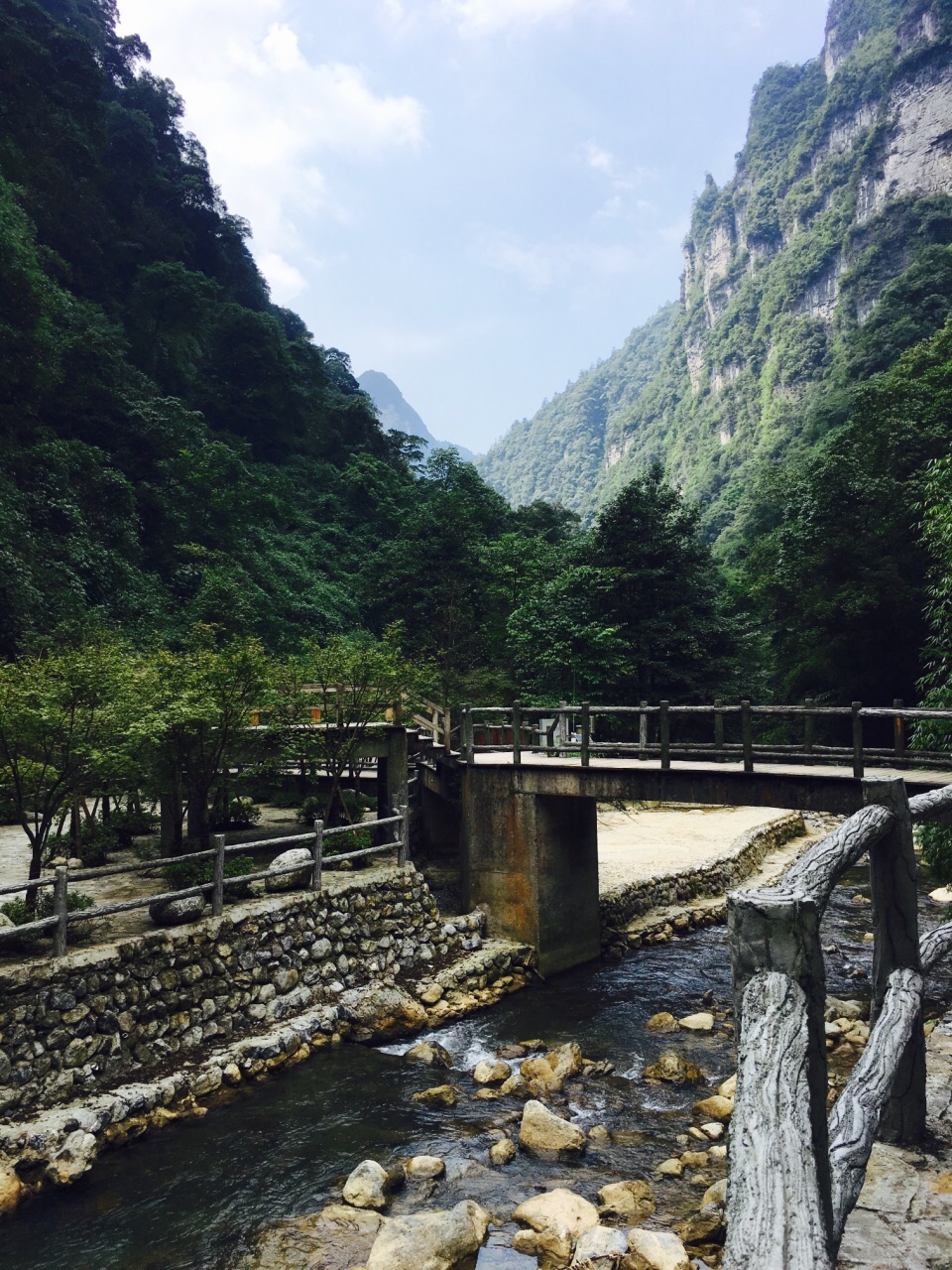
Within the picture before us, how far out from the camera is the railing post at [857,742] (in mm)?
10750

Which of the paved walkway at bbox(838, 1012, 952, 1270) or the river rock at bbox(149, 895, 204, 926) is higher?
the paved walkway at bbox(838, 1012, 952, 1270)

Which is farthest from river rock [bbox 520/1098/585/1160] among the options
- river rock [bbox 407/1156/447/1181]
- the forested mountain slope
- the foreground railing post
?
the forested mountain slope

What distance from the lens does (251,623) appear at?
30500 mm

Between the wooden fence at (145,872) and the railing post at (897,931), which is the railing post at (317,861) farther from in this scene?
the railing post at (897,931)

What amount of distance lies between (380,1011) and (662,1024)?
4325mm

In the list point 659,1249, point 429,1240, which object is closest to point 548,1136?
point 429,1240

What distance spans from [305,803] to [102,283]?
1350 inches

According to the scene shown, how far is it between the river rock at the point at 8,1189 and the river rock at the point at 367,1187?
10.2ft

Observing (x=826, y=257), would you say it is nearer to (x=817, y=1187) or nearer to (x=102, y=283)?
(x=102, y=283)

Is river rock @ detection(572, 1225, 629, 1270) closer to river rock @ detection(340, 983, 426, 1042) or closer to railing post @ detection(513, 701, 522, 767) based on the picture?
river rock @ detection(340, 983, 426, 1042)

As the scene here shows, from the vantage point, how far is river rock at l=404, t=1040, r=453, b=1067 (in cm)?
1097

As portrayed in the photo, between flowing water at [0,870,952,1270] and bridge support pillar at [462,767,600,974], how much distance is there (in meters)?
2.10

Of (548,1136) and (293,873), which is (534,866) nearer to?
(293,873)

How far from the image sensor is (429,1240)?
676 centimetres
